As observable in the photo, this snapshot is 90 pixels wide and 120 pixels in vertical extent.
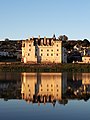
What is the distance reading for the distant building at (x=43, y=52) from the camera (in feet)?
286

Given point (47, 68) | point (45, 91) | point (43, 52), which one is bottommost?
point (45, 91)

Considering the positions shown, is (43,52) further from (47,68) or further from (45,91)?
(45,91)

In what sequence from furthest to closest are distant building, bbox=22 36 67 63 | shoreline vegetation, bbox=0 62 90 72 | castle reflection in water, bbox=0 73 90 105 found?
distant building, bbox=22 36 67 63, shoreline vegetation, bbox=0 62 90 72, castle reflection in water, bbox=0 73 90 105

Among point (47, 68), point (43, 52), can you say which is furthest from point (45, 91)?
point (43, 52)

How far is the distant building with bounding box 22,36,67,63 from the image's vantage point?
87.1 meters

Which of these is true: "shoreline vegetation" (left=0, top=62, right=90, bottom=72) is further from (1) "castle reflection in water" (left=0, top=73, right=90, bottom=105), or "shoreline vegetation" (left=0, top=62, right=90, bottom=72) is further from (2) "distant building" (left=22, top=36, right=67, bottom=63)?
(1) "castle reflection in water" (left=0, top=73, right=90, bottom=105)

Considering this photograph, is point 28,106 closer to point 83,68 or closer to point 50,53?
point 83,68

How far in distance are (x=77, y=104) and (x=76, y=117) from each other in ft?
16.4

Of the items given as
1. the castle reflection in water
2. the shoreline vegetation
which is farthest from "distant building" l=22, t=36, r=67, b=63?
the castle reflection in water

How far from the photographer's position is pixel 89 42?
520 ft

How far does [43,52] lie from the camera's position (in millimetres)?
88125

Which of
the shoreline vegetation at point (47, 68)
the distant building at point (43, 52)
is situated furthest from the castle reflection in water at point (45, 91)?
the distant building at point (43, 52)

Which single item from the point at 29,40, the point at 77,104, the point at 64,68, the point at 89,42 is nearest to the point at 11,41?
the point at 89,42

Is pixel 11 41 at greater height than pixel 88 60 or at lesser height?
greater
